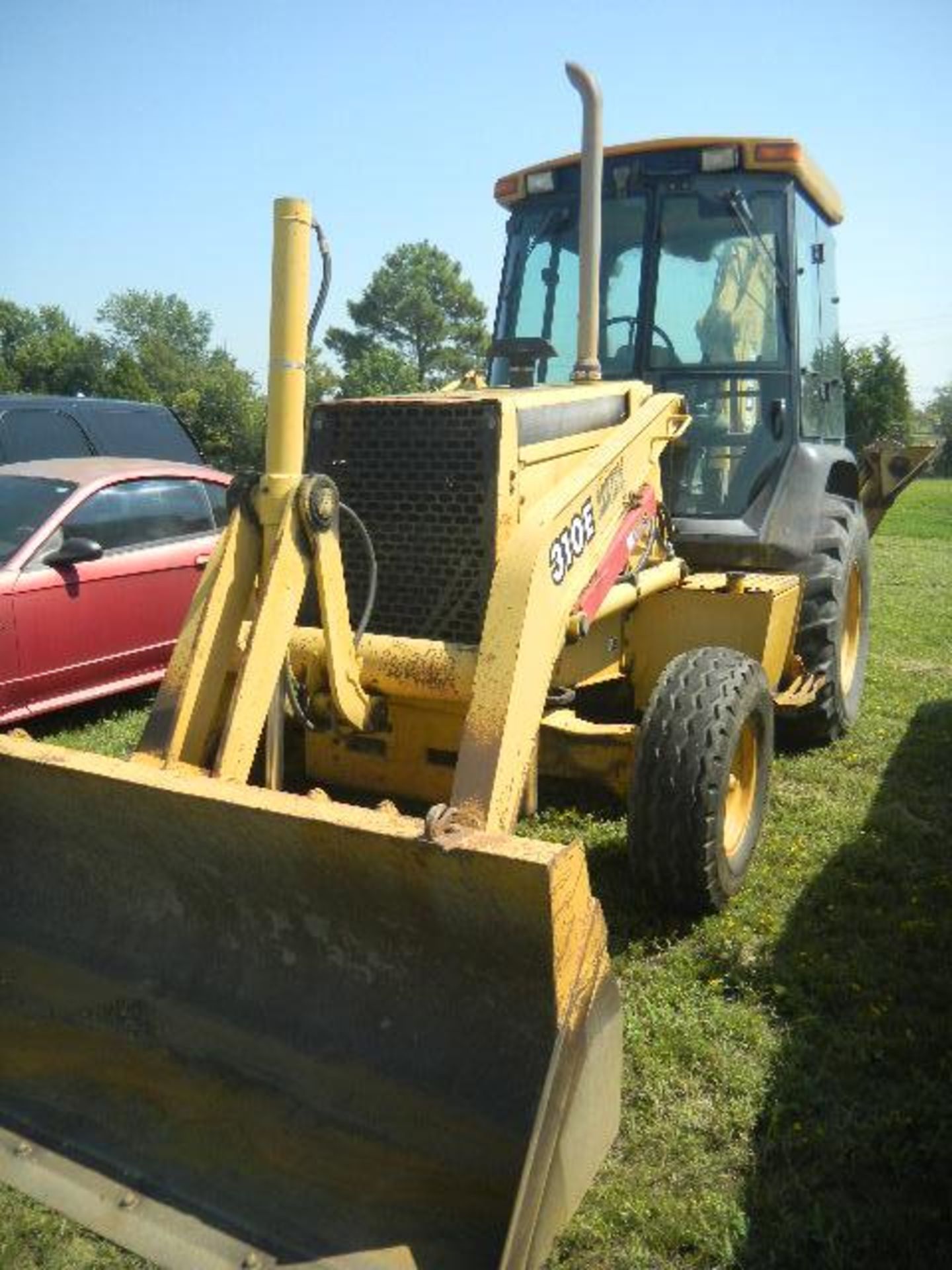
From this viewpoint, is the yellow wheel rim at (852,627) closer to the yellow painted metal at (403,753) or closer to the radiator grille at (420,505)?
the yellow painted metal at (403,753)

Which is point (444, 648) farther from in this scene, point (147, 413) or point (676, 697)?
point (147, 413)

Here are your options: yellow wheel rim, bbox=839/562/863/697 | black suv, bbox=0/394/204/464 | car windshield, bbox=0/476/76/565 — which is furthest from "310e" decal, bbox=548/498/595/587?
black suv, bbox=0/394/204/464

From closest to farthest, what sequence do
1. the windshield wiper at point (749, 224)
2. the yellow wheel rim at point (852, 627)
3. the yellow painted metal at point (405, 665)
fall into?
1. the yellow painted metal at point (405, 665)
2. the windshield wiper at point (749, 224)
3. the yellow wheel rim at point (852, 627)

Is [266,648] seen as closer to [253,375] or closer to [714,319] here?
[714,319]

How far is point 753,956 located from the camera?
3.50m

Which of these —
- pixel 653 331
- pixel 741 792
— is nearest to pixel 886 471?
pixel 653 331

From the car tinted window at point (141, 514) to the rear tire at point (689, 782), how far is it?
153 inches

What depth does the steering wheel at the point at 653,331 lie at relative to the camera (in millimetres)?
5227

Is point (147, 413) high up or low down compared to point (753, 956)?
up

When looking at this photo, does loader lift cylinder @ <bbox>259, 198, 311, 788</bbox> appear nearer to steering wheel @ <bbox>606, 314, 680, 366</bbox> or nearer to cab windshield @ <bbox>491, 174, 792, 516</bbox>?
cab windshield @ <bbox>491, 174, 792, 516</bbox>

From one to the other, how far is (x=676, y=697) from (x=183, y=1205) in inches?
80.7

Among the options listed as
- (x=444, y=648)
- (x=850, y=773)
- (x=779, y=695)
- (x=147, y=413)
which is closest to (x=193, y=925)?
(x=444, y=648)

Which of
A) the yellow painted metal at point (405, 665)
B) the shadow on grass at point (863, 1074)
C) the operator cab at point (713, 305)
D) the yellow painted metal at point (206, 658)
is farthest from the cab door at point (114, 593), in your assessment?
the shadow on grass at point (863, 1074)

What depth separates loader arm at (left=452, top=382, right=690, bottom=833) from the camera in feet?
9.11
